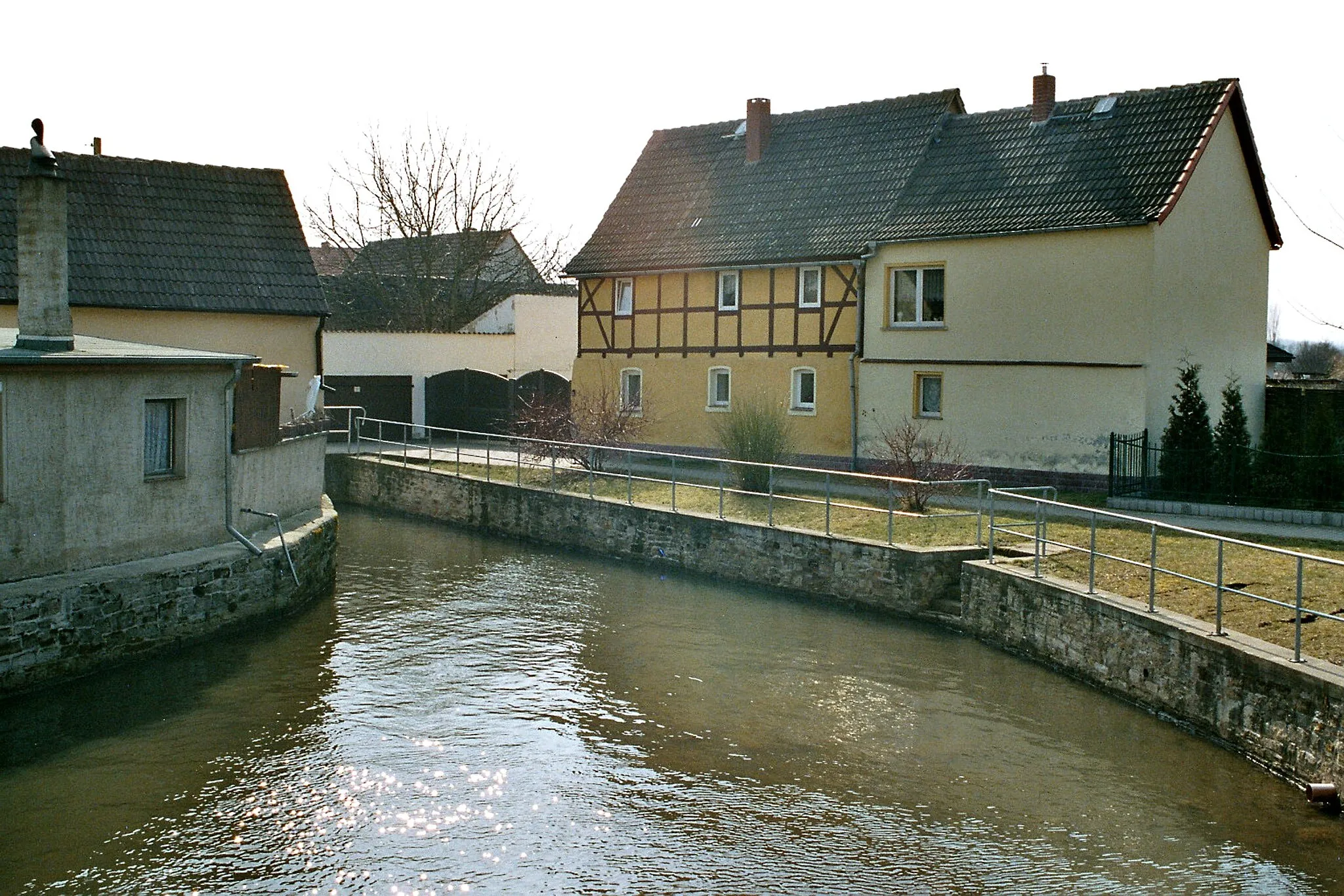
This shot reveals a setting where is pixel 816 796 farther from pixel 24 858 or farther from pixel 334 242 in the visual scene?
pixel 334 242

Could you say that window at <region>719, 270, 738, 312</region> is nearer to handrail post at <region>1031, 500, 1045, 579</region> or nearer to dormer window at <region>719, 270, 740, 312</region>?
dormer window at <region>719, 270, 740, 312</region>

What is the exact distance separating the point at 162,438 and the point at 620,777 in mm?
8232

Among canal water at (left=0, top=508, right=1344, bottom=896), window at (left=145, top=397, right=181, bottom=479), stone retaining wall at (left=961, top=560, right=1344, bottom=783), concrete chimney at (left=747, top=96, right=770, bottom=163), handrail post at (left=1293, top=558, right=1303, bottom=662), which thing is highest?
concrete chimney at (left=747, top=96, right=770, bottom=163)

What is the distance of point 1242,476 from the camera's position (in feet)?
70.6

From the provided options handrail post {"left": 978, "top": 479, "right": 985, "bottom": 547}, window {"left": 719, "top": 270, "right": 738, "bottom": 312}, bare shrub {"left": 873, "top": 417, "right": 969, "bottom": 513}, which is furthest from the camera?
window {"left": 719, "top": 270, "right": 738, "bottom": 312}

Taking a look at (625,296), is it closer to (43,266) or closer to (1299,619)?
(43,266)

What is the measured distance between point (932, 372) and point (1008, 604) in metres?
10.7

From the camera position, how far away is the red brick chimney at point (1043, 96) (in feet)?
90.8

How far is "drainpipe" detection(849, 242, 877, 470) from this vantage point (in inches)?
1118

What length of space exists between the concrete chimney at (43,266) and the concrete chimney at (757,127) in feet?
63.1

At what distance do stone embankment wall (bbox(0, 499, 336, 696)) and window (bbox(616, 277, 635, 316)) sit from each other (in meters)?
15.3

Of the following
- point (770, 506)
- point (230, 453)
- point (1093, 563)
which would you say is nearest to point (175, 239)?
point (230, 453)

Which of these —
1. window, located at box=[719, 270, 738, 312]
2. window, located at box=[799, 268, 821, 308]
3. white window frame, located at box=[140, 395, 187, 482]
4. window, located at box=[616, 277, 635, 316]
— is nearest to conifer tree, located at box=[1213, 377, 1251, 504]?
window, located at box=[799, 268, 821, 308]

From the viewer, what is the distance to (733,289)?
31.3m
